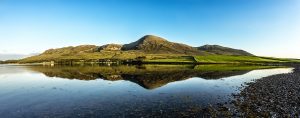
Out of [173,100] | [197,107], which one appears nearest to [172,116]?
[197,107]

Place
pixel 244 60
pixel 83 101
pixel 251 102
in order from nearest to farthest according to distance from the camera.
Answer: pixel 251 102 → pixel 83 101 → pixel 244 60

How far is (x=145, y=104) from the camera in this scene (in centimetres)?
3272

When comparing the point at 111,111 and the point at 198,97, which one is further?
the point at 198,97

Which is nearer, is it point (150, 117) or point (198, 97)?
point (150, 117)

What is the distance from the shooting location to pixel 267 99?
33406 millimetres

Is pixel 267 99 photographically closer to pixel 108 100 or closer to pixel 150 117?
pixel 150 117

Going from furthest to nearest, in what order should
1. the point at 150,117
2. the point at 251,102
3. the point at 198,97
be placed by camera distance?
the point at 198,97, the point at 251,102, the point at 150,117

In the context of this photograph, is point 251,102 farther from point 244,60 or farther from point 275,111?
point 244,60

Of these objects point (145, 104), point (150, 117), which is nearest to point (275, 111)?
point (150, 117)

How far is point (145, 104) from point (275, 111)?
49.6 feet

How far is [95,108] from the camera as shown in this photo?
30.5 m

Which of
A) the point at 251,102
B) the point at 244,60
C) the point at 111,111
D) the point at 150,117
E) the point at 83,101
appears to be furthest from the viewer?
the point at 244,60

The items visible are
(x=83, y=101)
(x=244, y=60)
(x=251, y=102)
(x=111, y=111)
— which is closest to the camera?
(x=111, y=111)

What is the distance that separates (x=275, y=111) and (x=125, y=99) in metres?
19.8
